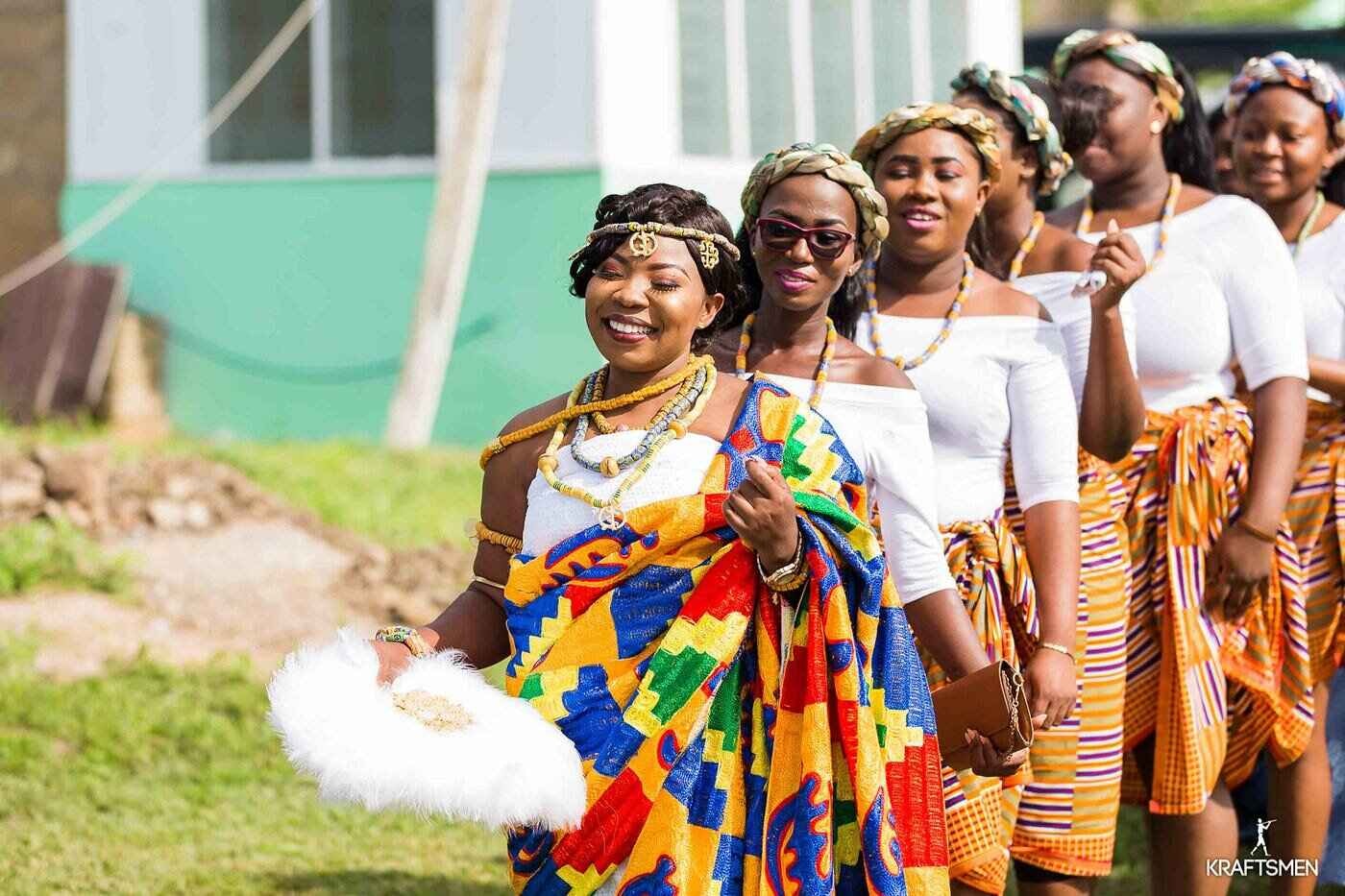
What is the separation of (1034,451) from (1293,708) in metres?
1.40

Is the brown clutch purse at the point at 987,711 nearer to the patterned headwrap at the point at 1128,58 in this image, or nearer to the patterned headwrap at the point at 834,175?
the patterned headwrap at the point at 834,175

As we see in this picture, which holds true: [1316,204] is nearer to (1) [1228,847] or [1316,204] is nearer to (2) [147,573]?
(1) [1228,847]

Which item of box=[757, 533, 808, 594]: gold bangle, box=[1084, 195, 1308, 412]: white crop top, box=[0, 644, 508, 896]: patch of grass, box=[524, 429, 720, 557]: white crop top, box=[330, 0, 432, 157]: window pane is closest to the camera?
box=[757, 533, 808, 594]: gold bangle

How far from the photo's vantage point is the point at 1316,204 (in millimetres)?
5129

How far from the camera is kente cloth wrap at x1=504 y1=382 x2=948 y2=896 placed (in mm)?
3096

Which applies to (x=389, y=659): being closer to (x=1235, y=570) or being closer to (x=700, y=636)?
(x=700, y=636)

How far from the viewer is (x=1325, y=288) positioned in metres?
5.02

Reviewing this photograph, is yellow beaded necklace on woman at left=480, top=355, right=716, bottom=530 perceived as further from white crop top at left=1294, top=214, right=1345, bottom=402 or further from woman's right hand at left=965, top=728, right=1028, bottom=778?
white crop top at left=1294, top=214, right=1345, bottom=402

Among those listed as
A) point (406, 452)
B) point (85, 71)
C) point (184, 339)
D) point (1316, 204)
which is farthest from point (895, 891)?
point (85, 71)

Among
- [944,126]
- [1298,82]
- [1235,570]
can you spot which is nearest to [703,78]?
[1298,82]

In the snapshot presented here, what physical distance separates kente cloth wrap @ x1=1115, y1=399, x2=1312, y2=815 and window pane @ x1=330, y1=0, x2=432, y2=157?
8223 mm

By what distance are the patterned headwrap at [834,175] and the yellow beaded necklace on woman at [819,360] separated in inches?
7.5

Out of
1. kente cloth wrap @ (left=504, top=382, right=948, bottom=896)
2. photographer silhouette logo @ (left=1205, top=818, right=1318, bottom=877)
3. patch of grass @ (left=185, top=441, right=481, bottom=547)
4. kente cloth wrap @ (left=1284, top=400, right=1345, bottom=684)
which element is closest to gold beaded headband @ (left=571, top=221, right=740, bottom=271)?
kente cloth wrap @ (left=504, top=382, right=948, bottom=896)

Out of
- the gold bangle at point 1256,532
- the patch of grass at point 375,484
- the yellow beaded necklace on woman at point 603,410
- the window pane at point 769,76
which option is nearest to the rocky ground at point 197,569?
the patch of grass at point 375,484
